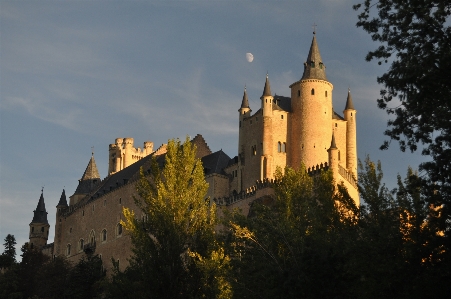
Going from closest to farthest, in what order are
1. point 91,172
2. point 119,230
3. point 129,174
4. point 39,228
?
point 119,230, point 129,174, point 91,172, point 39,228

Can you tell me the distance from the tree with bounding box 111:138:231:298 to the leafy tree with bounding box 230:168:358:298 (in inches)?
52.2

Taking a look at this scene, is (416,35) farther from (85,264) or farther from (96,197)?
(96,197)

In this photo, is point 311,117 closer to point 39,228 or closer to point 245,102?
point 245,102

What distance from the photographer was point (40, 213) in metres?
111

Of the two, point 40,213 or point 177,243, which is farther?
point 40,213

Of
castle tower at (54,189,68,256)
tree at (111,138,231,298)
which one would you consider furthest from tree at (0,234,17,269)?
tree at (111,138,231,298)

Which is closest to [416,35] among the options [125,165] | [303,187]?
[303,187]

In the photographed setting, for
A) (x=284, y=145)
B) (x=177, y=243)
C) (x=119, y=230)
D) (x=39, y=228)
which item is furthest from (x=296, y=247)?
(x=39, y=228)

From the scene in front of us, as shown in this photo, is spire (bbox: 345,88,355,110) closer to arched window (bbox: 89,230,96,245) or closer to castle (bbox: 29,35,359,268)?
castle (bbox: 29,35,359,268)

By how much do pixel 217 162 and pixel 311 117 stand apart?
37.1 ft

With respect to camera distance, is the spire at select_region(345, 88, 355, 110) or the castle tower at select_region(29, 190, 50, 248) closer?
the spire at select_region(345, 88, 355, 110)

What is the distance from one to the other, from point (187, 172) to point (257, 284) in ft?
29.2

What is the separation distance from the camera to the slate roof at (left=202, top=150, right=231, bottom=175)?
75812mm

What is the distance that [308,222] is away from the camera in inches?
1709
